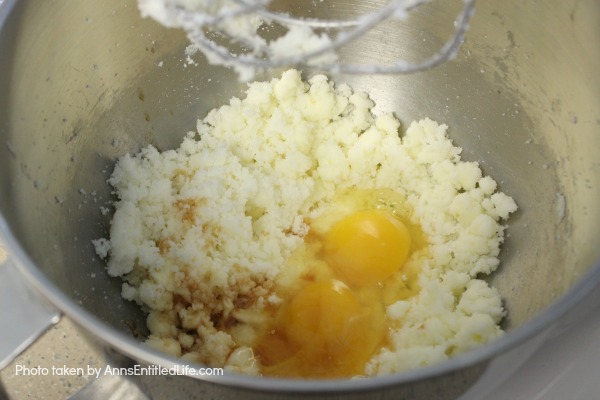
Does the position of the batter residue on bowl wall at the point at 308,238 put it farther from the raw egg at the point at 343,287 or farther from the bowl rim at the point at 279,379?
the bowl rim at the point at 279,379

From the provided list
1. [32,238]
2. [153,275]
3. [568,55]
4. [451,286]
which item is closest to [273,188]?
[153,275]

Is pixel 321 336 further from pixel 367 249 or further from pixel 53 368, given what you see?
pixel 53 368

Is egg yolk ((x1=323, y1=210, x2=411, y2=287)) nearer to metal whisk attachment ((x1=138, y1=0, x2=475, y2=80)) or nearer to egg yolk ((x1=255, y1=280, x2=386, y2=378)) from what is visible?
egg yolk ((x1=255, y1=280, x2=386, y2=378))

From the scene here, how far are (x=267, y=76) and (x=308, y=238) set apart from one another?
17.2 inches

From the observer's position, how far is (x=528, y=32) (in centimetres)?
136

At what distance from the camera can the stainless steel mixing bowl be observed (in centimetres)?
107

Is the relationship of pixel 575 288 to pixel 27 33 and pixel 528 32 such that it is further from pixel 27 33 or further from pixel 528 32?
pixel 27 33

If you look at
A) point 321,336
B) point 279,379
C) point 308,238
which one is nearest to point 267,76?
point 308,238

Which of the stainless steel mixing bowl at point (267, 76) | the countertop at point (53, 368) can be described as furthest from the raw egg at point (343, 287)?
the countertop at point (53, 368)

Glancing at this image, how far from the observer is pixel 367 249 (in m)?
1.49

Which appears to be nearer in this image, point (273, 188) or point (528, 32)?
point (528, 32)

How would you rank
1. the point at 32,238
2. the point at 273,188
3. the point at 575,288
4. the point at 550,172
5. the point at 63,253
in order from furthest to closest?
1. the point at 273,188
2. the point at 550,172
3. the point at 63,253
4. the point at 32,238
5. the point at 575,288

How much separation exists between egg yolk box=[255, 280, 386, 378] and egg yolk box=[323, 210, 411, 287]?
3.0 inches

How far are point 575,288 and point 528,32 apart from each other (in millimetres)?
621
